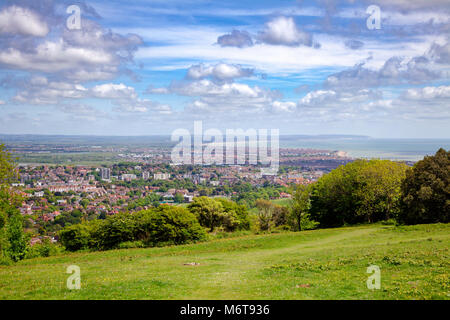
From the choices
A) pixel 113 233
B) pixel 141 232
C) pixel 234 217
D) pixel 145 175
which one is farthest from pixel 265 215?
pixel 145 175

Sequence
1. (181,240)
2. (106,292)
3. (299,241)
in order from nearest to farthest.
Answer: (106,292), (299,241), (181,240)

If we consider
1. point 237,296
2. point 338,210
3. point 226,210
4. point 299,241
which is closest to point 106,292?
point 237,296

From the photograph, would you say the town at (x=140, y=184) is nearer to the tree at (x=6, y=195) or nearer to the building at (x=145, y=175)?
the building at (x=145, y=175)

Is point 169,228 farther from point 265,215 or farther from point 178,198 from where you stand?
point 178,198

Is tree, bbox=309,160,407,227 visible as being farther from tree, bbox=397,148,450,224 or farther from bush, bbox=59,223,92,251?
bush, bbox=59,223,92,251

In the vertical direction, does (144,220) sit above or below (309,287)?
below

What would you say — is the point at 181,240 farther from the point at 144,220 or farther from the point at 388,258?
the point at 388,258
